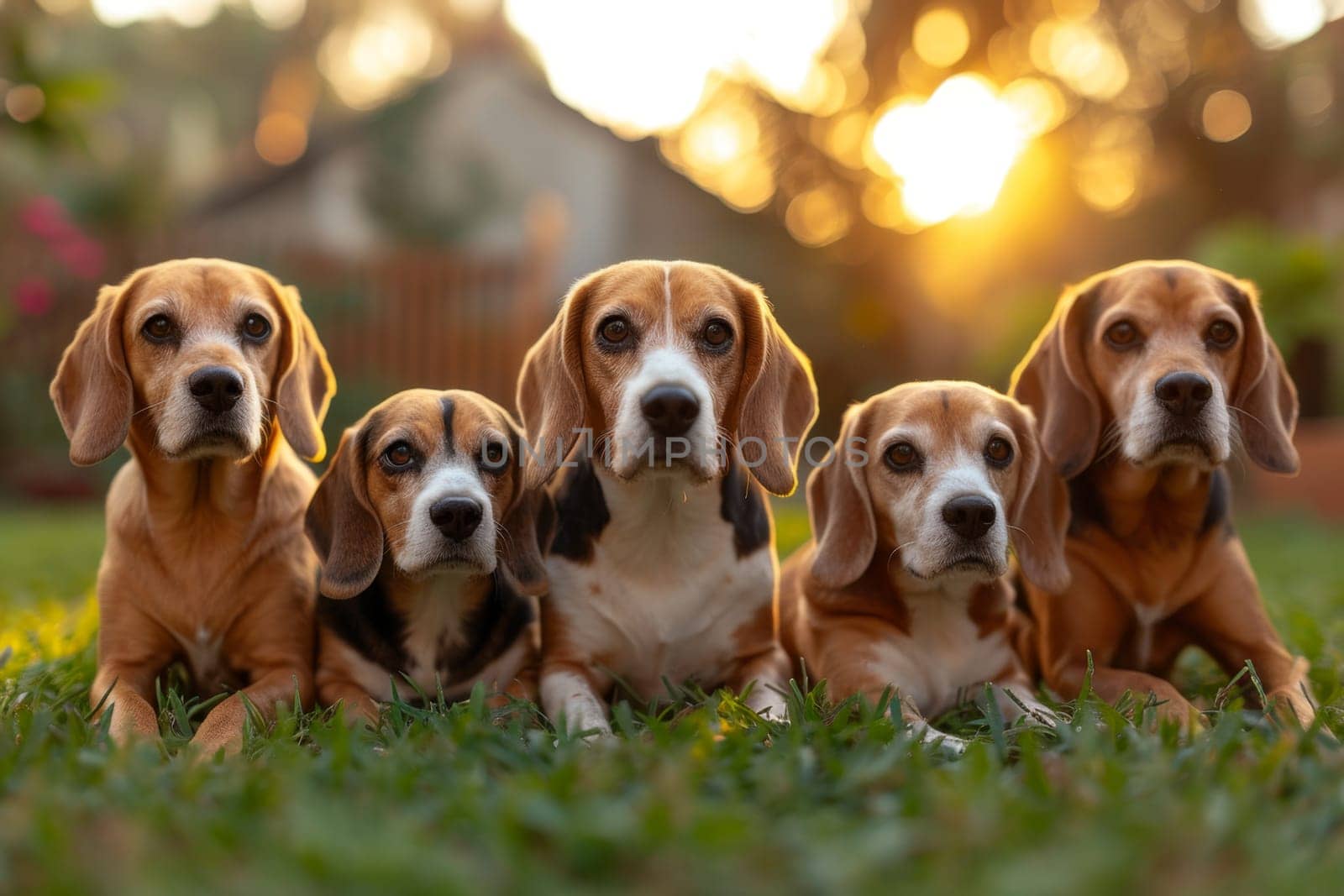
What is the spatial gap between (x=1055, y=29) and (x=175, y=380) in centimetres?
1627

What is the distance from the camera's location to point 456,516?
400cm

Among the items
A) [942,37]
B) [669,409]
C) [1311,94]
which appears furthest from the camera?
[942,37]

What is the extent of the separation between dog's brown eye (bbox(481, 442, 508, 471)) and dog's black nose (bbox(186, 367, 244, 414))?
2.87 ft

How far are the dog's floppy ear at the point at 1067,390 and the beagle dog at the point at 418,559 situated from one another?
202cm

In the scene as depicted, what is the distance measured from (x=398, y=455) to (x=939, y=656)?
207 centimetres

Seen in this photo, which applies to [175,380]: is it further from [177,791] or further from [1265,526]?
[1265,526]

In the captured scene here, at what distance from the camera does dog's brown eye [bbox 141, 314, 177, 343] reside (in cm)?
434

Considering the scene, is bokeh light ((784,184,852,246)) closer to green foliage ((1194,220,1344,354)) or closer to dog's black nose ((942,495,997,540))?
green foliage ((1194,220,1344,354))

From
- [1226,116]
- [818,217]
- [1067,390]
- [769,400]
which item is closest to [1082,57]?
[1226,116]

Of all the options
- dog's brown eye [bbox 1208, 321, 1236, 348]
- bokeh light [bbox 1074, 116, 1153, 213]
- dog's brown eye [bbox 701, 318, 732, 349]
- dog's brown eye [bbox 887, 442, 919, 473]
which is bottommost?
dog's brown eye [bbox 887, 442, 919, 473]

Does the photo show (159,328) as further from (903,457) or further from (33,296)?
(33,296)

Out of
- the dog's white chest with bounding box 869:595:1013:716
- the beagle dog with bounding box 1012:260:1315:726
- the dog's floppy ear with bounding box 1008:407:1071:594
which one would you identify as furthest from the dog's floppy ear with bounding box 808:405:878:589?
the beagle dog with bounding box 1012:260:1315:726

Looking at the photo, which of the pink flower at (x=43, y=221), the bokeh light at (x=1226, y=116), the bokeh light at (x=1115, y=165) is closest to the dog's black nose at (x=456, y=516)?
the pink flower at (x=43, y=221)

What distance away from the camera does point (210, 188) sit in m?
25.1
